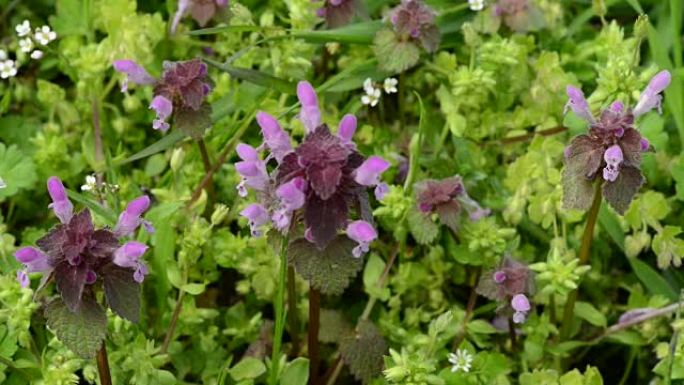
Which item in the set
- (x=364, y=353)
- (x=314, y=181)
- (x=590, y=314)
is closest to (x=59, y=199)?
(x=314, y=181)

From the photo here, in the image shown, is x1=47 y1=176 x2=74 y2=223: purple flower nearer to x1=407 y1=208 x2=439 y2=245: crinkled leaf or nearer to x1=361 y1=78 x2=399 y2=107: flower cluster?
x1=407 y1=208 x2=439 y2=245: crinkled leaf

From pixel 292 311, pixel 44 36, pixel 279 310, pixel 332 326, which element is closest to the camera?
pixel 279 310

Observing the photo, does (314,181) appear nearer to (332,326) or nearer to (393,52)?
(332,326)

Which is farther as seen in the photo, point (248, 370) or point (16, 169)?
point (16, 169)

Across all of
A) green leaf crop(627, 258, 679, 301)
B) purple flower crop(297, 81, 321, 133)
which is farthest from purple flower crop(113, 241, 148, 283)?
green leaf crop(627, 258, 679, 301)

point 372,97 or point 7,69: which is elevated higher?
point 7,69

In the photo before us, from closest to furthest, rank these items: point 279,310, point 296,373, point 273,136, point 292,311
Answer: point 273,136 < point 279,310 < point 296,373 < point 292,311

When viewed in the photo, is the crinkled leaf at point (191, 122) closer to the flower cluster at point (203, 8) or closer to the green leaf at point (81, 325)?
the flower cluster at point (203, 8)

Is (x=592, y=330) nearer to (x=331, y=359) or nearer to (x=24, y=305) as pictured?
(x=331, y=359)
